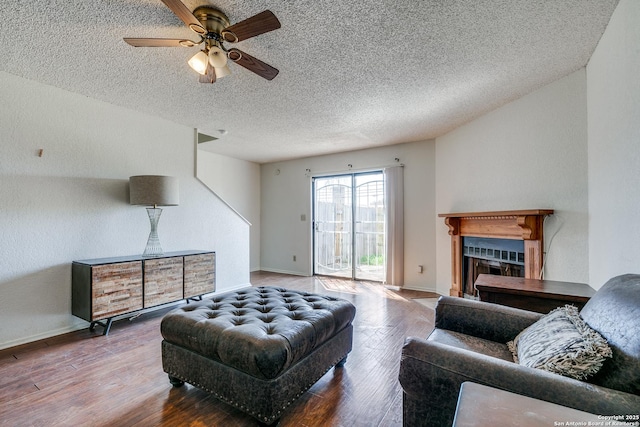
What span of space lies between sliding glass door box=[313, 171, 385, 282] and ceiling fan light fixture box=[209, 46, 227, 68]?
360 cm

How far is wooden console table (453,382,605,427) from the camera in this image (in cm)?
64

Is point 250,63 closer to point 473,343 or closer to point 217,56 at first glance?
point 217,56

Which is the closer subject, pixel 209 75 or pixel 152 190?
pixel 209 75

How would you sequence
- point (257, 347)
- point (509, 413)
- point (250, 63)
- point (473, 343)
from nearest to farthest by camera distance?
point (509, 413) < point (257, 347) < point (473, 343) < point (250, 63)

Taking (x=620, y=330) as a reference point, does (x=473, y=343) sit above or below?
below

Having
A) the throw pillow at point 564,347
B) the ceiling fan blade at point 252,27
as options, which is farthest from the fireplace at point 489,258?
the ceiling fan blade at point 252,27

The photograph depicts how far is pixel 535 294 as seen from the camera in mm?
2039

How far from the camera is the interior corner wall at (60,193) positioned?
2.47 metres

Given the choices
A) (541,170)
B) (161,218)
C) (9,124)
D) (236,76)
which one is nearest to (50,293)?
(161,218)

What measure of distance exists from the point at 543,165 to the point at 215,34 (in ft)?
10.3

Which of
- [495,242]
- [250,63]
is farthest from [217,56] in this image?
[495,242]

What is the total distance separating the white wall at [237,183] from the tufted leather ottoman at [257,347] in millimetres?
3363

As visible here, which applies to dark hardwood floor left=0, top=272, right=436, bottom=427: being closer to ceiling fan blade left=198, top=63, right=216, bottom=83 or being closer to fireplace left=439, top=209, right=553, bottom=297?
fireplace left=439, top=209, right=553, bottom=297

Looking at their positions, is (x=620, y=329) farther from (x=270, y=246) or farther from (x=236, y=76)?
(x=270, y=246)
